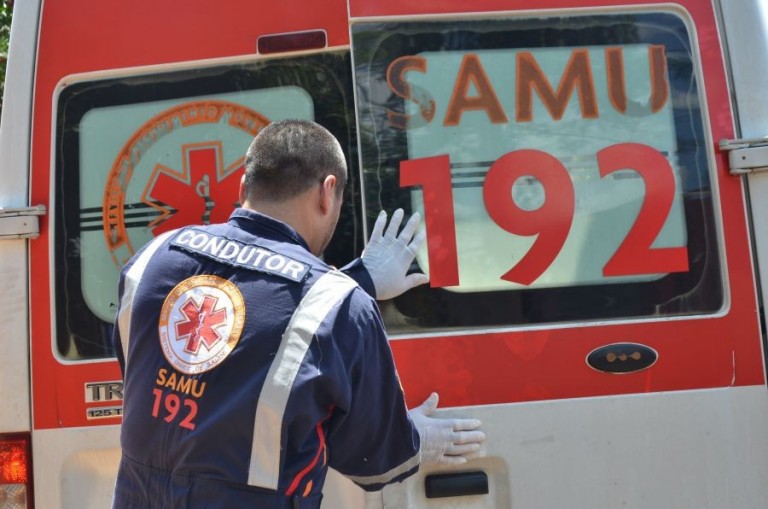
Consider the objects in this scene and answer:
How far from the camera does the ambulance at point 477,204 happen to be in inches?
93.9

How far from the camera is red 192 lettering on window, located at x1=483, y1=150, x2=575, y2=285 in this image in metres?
2.46

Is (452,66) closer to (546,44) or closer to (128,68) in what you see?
(546,44)

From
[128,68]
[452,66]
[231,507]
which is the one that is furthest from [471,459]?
[128,68]

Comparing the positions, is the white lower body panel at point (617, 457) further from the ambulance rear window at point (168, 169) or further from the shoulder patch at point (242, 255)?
the shoulder patch at point (242, 255)

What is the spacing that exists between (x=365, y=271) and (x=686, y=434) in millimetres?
1029

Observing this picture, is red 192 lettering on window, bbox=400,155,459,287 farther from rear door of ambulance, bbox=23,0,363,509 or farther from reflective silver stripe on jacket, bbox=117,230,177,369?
reflective silver stripe on jacket, bbox=117,230,177,369

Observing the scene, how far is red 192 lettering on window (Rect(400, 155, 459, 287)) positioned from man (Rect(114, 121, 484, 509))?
498 millimetres

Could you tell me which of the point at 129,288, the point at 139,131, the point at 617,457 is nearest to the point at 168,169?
the point at 139,131

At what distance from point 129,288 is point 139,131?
84 centimetres

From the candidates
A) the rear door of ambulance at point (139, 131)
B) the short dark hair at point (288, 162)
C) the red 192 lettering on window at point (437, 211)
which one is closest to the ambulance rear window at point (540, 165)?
the red 192 lettering on window at point (437, 211)

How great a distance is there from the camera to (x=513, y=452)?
237cm

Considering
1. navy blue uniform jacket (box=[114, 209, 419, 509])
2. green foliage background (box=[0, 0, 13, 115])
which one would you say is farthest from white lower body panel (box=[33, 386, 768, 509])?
green foliage background (box=[0, 0, 13, 115])

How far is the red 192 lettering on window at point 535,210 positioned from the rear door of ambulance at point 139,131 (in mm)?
428

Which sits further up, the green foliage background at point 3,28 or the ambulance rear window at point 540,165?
the green foliage background at point 3,28
